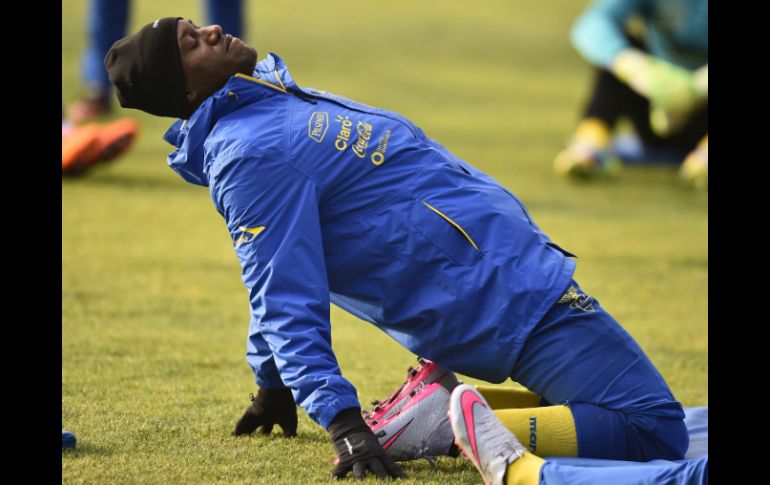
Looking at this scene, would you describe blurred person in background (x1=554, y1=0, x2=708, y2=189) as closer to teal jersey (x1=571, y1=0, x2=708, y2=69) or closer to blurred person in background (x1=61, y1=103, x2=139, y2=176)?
teal jersey (x1=571, y1=0, x2=708, y2=69)

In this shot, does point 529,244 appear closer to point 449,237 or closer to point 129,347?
point 449,237

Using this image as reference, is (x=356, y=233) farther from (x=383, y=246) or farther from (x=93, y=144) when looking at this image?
(x=93, y=144)

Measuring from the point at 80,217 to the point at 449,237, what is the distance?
346 centimetres

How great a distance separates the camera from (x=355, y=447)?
8.34ft

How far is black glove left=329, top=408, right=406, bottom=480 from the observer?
2.54 meters

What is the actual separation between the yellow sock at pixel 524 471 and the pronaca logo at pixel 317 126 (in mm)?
837

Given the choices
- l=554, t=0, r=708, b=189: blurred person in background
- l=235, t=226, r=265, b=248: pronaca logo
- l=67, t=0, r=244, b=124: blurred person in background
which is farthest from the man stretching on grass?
l=554, t=0, r=708, b=189: blurred person in background

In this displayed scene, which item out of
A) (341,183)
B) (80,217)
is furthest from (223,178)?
(80,217)

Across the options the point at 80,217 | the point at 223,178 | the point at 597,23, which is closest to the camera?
the point at 223,178

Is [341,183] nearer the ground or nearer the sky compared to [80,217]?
nearer the sky

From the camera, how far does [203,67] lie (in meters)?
2.74

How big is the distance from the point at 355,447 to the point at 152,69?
3.18 ft

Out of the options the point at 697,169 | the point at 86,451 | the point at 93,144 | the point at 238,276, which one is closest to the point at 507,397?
the point at 86,451

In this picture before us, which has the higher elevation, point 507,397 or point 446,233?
point 446,233
